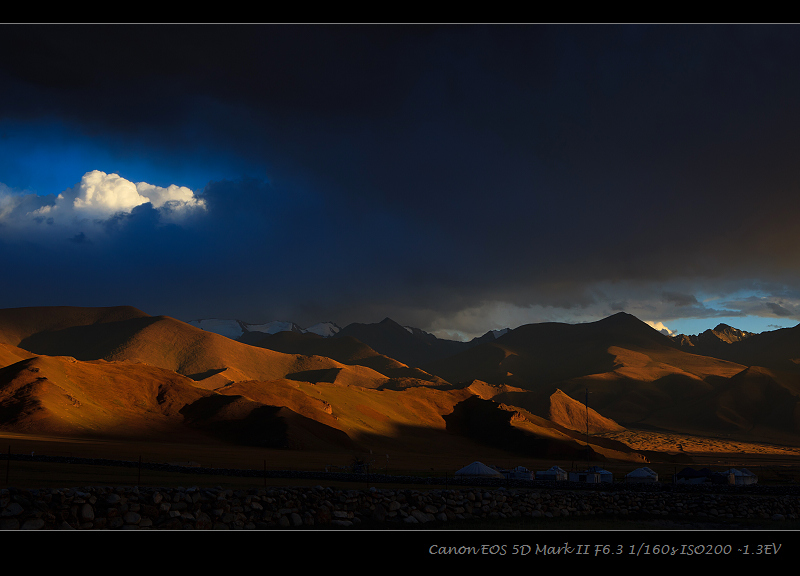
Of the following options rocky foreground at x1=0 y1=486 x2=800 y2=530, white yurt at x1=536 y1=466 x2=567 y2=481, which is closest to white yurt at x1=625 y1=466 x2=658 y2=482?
white yurt at x1=536 y1=466 x2=567 y2=481

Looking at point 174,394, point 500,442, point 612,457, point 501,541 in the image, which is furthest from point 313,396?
point 501,541

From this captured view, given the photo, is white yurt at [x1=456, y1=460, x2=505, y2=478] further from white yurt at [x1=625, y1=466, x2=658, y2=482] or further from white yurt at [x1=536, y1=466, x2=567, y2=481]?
white yurt at [x1=625, y1=466, x2=658, y2=482]

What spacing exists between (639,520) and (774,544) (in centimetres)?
1050

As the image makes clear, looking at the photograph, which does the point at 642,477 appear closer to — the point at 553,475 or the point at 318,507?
the point at 553,475

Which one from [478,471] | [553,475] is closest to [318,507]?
[478,471]

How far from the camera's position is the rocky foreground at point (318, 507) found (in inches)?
725

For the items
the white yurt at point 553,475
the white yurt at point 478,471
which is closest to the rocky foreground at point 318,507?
the white yurt at point 478,471

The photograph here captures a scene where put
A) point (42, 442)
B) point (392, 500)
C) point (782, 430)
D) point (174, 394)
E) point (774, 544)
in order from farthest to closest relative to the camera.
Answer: point (782, 430)
point (174, 394)
point (42, 442)
point (392, 500)
point (774, 544)

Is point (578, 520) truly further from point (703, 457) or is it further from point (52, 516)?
point (703, 457)

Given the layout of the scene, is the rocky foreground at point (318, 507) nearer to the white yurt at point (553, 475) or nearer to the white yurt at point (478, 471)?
the white yurt at point (478, 471)

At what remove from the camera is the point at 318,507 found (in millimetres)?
22984

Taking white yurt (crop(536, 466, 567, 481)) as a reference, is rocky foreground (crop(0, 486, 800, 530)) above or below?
above

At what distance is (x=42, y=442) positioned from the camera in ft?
226

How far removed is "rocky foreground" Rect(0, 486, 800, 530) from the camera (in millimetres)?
18422
